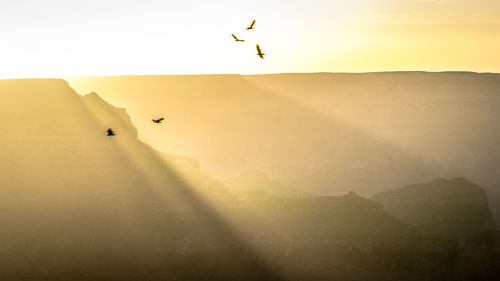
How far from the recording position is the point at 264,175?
41.9ft

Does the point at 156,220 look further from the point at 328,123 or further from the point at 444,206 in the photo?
the point at 444,206

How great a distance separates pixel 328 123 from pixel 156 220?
3831mm

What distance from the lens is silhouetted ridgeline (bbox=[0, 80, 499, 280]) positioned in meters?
11.3

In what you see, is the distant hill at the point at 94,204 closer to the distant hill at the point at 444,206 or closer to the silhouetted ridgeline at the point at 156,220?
the silhouetted ridgeline at the point at 156,220

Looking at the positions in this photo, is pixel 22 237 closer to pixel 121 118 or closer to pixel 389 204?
pixel 121 118

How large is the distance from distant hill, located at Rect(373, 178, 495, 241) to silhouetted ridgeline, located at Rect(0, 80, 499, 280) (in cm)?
4

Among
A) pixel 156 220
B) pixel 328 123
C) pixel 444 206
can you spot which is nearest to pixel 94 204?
pixel 156 220

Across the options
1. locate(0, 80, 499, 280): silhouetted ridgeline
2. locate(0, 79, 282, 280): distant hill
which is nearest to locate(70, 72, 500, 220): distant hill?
locate(0, 80, 499, 280): silhouetted ridgeline

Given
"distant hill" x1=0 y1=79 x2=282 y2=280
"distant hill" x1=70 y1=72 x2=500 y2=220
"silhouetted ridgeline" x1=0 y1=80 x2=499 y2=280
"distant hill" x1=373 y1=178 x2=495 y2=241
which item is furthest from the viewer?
"distant hill" x1=70 y1=72 x2=500 y2=220

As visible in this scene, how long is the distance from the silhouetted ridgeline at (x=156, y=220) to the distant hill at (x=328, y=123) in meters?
0.38

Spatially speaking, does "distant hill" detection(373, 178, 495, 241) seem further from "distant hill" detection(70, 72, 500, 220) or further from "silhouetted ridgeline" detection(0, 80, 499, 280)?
"distant hill" detection(70, 72, 500, 220)

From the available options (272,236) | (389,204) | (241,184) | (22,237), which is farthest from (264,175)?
(22,237)

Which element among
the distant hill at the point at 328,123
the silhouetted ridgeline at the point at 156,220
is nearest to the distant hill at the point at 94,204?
the silhouetted ridgeline at the point at 156,220

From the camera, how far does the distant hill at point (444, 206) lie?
11570 mm
